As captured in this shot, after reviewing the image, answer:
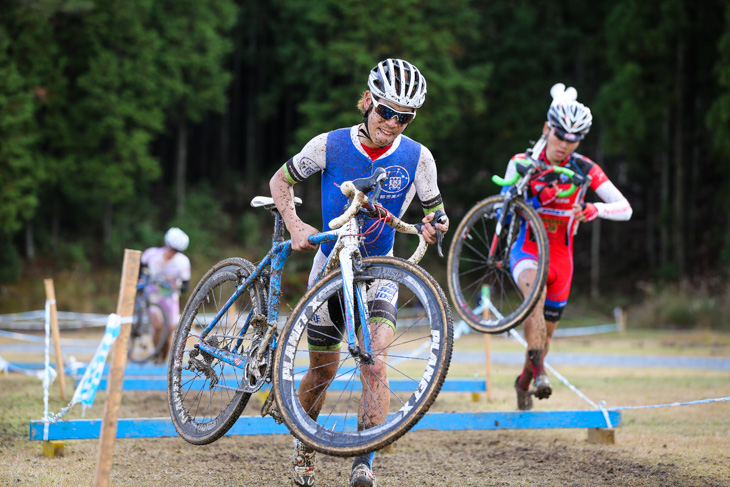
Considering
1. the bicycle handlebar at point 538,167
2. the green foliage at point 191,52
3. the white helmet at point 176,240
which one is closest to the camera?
the bicycle handlebar at point 538,167

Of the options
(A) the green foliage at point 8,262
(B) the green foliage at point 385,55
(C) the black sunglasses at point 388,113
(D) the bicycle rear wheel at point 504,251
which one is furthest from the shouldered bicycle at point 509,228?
(B) the green foliage at point 385,55

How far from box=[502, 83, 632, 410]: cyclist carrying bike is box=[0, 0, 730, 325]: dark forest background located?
2030 centimetres

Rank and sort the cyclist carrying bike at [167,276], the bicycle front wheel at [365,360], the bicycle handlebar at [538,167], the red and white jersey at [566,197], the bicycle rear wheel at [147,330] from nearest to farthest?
1. the bicycle front wheel at [365,360]
2. the bicycle handlebar at [538,167]
3. the red and white jersey at [566,197]
4. the bicycle rear wheel at [147,330]
5. the cyclist carrying bike at [167,276]

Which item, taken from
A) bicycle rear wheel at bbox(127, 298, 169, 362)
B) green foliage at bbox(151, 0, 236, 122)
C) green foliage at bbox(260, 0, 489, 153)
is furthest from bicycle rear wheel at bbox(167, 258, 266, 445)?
green foliage at bbox(151, 0, 236, 122)

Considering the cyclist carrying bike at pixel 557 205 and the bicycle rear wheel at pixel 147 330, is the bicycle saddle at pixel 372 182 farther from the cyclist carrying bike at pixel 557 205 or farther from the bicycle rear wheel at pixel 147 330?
the bicycle rear wheel at pixel 147 330

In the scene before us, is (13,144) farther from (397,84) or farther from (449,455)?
(397,84)

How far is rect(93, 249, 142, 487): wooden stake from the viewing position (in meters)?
4.15

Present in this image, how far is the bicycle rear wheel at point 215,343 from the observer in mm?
5371

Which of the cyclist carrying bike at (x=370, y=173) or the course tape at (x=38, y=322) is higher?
the cyclist carrying bike at (x=370, y=173)

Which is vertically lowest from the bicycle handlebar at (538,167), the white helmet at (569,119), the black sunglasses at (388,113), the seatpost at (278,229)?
the seatpost at (278,229)

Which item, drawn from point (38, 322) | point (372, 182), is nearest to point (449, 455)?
point (372, 182)

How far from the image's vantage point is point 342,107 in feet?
122

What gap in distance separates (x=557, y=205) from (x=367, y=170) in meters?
2.69

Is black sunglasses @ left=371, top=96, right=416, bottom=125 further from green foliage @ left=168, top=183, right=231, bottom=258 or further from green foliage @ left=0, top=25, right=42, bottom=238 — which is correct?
green foliage @ left=168, top=183, right=231, bottom=258
